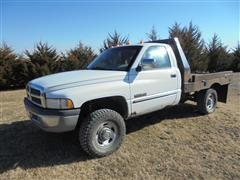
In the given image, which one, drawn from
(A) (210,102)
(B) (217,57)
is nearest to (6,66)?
(A) (210,102)

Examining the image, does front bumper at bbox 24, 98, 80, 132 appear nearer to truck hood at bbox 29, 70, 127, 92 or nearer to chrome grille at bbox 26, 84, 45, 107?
chrome grille at bbox 26, 84, 45, 107

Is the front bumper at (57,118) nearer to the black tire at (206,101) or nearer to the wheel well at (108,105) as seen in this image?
the wheel well at (108,105)

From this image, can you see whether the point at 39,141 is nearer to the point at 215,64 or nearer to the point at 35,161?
the point at 35,161

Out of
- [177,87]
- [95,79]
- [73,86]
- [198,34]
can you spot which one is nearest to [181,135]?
[177,87]

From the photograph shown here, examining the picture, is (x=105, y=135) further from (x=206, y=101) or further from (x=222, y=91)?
(x=222, y=91)

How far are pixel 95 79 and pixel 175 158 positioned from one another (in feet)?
6.15

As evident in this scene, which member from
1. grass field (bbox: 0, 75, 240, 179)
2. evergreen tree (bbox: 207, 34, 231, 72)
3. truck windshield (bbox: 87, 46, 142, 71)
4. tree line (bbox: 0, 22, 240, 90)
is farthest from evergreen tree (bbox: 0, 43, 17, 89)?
evergreen tree (bbox: 207, 34, 231, 72)

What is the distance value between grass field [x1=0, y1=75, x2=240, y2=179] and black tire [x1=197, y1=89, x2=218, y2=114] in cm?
27

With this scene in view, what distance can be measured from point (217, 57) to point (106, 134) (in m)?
19.4

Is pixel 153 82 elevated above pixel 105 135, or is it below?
above

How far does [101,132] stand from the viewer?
14.1 ft

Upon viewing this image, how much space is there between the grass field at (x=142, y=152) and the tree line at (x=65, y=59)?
940 cm

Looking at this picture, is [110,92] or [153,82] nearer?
[110,92]

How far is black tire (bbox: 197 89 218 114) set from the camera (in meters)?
6.51
